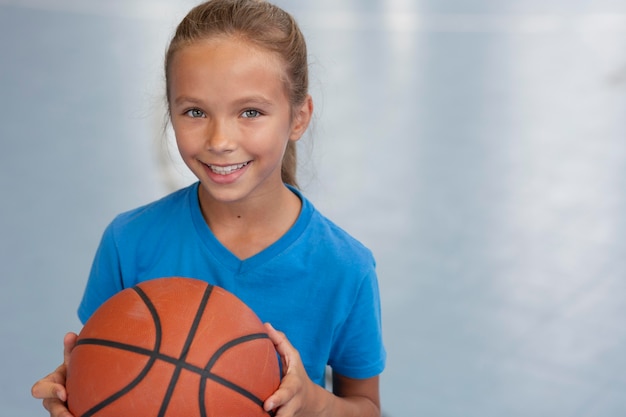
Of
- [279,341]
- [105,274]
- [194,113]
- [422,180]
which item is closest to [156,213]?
[105,274]

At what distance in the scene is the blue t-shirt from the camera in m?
1.48

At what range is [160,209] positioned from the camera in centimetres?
155

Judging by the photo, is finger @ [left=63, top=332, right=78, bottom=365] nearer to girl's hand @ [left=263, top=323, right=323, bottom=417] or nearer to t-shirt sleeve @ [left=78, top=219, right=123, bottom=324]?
t-shirt sleeve @ [left=78, top=219, right=123, bottom=324]

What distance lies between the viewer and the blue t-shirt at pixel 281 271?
58.2 inches

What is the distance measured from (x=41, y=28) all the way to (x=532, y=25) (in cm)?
347

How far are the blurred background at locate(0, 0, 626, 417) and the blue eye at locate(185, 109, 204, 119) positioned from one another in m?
0.33

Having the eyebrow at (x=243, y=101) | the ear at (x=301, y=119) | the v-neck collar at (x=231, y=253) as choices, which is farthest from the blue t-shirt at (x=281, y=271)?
the eyebrow at (x=243, y=101)

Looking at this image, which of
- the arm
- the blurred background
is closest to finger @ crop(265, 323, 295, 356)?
the arm

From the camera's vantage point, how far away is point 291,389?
1.30 metres

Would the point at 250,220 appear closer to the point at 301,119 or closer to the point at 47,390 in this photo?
the point at 301,119

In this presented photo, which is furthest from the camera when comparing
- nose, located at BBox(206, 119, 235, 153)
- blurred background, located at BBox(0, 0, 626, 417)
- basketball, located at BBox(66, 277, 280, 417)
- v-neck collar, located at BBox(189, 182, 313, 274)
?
blurred background, located at BBox(0, 0, 626, 417)

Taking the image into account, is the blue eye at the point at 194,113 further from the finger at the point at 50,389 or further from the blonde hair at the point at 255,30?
the finger at the point at 50,389

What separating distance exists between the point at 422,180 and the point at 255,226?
2.39 meters

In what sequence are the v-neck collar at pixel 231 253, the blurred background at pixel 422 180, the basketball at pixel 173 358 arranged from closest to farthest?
the basketball at pixel 173 358
the v-neck collar at pixel 231 253
the blurred background at pixel 422 180
